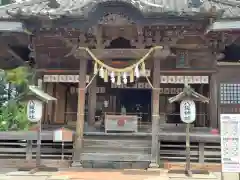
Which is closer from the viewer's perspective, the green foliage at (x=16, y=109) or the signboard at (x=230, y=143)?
the signboard at (x=230, y=143)

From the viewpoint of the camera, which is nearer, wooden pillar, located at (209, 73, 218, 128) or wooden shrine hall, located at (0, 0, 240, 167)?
wooden shrine hall, located at (0, 0, 240, 167)

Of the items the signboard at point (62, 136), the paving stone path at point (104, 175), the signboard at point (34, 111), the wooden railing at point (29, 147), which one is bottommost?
the paving stone path at point (104, 175)

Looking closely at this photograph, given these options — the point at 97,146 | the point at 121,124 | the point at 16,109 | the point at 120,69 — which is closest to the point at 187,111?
the point at 120,69

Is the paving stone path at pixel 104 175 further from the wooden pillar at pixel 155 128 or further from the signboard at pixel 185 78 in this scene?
the signboard at pixel 185 78

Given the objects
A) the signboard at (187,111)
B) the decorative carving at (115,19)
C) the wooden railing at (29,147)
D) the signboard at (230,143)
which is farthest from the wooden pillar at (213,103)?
the signboard at (230,143)

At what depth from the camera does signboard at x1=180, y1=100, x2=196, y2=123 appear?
11008 millimetres

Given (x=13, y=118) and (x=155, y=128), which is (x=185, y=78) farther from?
(x=13, y=118)

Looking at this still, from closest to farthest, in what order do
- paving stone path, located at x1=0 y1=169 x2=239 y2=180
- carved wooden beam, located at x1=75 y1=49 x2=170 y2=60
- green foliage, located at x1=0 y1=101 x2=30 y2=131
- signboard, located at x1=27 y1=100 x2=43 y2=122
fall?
paving stone path, located at x1=0 y1=169 x2=239 y2=180 → signboard, located at x1=27 y1=100 x2=43 y2=122 → carved wooden beam, located at x1=75 y1=49 x2=170 y2=60 → green foliage, located at x1=0 y1=101 x2=30 y2=131

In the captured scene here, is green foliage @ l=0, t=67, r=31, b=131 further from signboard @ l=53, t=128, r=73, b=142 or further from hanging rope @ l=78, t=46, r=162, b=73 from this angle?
hanging rope @ l=78, t=46, r=162, b=73

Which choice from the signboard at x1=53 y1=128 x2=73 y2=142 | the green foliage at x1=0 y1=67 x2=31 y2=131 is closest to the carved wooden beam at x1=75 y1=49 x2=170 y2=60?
the signboard at x1=53 y1=128 x2=73 y2=142

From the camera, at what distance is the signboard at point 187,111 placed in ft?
36.1

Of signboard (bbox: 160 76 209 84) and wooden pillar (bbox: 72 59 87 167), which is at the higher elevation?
signboard (bbox: 160 76 209 84)

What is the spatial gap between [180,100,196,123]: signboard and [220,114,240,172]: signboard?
108 inches

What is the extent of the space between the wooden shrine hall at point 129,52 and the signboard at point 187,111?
1.23 m
